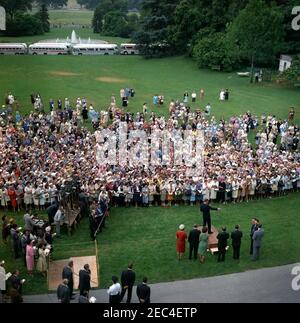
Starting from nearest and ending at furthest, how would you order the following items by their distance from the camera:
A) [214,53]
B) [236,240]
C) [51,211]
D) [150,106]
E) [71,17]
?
[236,240] < [51,211] < [150,106] < [214,53] < [71,17]

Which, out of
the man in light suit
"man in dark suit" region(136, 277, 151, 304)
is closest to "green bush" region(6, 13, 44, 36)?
the man in light suit

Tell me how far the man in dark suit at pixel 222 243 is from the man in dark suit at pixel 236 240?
0.24 metres

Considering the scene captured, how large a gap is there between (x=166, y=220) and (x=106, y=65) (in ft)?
128

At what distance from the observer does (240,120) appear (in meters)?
30.9

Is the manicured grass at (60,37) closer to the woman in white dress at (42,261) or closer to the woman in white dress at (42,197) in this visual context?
the woman in white dress at (42,197)

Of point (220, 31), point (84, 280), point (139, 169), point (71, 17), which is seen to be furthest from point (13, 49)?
point (71, 17)

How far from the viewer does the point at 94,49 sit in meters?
63.5

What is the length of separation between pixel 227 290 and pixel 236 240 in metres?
2.08

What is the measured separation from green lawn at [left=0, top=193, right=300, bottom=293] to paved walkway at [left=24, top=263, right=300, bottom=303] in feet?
1.33

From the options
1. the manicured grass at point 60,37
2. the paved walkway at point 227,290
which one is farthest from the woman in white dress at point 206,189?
the manicured grass at point 60,37

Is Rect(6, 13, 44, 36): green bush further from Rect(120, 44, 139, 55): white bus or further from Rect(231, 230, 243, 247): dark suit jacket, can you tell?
Rect(231, 230, 243, 247): dark suit jacket

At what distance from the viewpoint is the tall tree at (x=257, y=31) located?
1817 inches

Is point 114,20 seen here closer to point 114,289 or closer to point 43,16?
Answer: point 43,16
